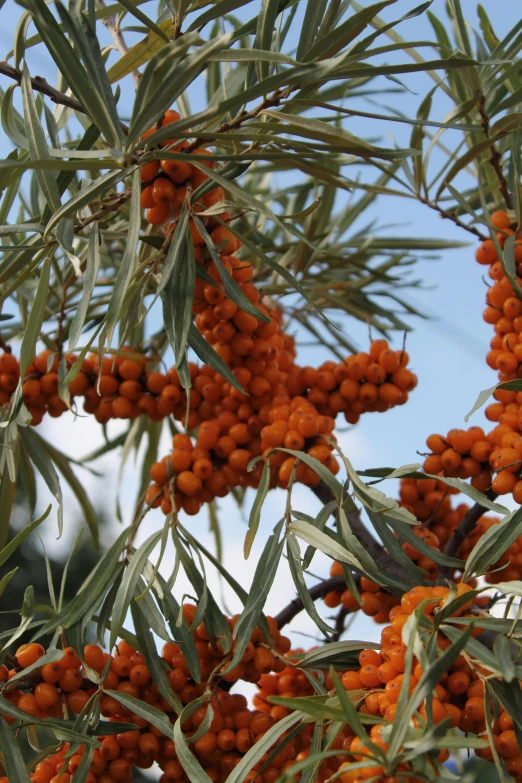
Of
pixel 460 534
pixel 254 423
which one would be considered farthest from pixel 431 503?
pixel 254 423

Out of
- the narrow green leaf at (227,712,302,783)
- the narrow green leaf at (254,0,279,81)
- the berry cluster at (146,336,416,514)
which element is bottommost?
the narrow green leaf at (227,712,302,783)

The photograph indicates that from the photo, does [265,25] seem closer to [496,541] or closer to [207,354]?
[207,354]

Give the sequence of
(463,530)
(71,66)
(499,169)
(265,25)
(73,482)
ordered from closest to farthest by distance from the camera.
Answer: (71,66) < (265,25) < (463,530) < (499,169) < (73,482)

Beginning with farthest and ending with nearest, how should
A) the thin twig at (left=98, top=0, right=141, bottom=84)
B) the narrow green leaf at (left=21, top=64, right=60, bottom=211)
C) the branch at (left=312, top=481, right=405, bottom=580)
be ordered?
the thin twig at (left=98, top=0, right=141, bottom=84), the branch at (left=312, top=481, right=405, bottom=580), the narrow green leaf at (left=21, top=64, right=60, bottom=211)

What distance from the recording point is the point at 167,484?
3.44 ft

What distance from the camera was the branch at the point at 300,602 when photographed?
1056mm

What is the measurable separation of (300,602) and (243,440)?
22cm

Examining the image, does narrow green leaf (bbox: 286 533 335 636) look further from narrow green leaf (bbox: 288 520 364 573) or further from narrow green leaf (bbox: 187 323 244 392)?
narrow green leaf (bbox: 187 323 244 392)

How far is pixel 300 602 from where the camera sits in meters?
1.05

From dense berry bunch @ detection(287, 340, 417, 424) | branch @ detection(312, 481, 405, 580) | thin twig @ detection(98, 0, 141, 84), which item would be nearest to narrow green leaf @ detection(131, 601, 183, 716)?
branch @ detection(312, 481, 405, 580)

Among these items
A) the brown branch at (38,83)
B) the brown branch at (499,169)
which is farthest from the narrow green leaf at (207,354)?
the brown branch at (499,169)

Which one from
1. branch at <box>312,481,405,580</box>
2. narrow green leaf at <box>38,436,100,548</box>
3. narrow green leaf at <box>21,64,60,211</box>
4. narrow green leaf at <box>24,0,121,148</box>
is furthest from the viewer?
narrow green leaf at <box>38,436,100,548</box>

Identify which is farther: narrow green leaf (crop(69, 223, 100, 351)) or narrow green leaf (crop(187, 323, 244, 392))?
narrow green leaf (crop(187, 323, 244, 392))

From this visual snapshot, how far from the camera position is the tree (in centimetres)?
70
